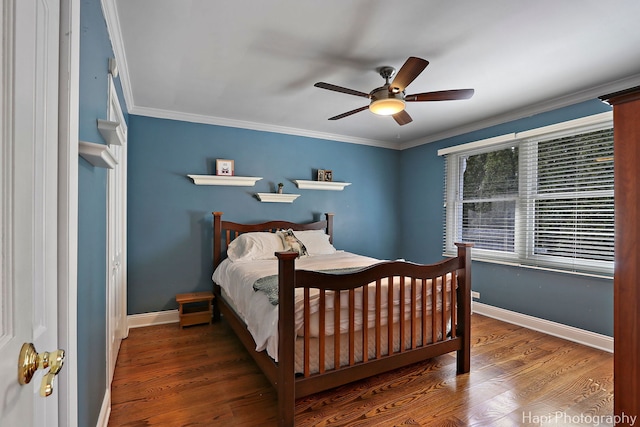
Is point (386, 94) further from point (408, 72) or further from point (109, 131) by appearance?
point (109, 131)

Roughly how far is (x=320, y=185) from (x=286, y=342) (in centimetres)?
277

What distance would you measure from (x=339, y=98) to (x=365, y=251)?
247cm

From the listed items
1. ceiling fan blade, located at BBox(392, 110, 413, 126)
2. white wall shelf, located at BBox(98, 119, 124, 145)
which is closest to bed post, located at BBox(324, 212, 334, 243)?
ceiling fan blade, located at BBox(392, 110, 413, 126)

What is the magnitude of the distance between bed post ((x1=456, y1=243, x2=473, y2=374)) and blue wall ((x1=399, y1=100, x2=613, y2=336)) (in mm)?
1432

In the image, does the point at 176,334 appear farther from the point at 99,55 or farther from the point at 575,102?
the point at 575,102

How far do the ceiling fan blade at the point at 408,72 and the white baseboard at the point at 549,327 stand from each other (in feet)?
9.26

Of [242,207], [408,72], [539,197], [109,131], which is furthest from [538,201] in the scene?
[109,131]

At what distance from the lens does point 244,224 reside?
3768 mm

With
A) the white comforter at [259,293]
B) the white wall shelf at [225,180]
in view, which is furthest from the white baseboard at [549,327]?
the white wall shelf at [225,180]

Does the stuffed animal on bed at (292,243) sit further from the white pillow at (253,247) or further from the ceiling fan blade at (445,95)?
the ceiling fan blade at (445,95)

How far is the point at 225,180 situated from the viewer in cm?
359
